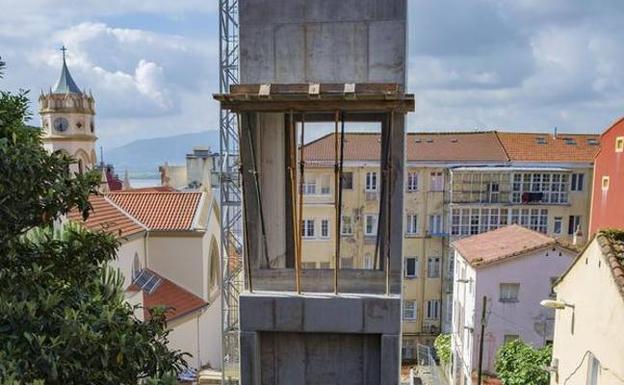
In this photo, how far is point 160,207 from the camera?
721 inches

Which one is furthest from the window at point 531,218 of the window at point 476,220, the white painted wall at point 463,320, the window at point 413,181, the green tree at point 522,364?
the green tree at point 522,364

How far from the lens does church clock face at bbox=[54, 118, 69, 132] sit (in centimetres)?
3294

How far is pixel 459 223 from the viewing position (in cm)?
2553

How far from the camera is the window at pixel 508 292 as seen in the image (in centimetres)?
1667

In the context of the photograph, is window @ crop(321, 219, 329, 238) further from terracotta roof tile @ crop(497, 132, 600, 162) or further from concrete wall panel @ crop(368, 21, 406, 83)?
concrete wall panel @ crop(368, 21, 406, 83)

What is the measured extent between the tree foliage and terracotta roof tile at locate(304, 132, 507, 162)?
9112mm

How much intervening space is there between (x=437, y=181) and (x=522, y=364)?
45.3 ft

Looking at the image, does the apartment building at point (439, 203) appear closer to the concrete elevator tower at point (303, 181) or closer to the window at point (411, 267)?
the window at point (411, 267)

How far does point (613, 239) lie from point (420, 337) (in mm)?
20440

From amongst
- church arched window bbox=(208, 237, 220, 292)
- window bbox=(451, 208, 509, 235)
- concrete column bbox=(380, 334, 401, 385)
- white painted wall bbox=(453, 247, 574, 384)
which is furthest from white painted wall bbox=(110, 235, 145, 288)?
window bbox=(451, 208, 509, 235)

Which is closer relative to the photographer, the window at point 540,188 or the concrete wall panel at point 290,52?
the concrete wall panel at point 290,52

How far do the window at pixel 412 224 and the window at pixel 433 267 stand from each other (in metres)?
1.72

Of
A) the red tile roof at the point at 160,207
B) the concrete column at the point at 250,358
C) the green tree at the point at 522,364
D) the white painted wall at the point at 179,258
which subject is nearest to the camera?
the concrete column at the point at 250,358

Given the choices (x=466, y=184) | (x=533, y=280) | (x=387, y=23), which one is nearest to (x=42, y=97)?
(x=466, y=184)
